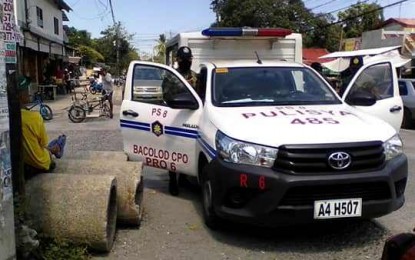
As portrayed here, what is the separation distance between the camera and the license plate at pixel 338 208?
464 centimetres

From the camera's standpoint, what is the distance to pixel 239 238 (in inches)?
209

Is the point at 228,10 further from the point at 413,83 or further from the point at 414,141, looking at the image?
the point at 414,141

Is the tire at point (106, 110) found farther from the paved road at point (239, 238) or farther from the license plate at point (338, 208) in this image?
the license plate at point (338, 208)

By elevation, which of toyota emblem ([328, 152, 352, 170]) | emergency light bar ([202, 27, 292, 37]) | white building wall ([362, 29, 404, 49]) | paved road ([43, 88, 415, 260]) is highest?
white building wall ([362, 29, 404, 49])

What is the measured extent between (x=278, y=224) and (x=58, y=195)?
6.41 ft

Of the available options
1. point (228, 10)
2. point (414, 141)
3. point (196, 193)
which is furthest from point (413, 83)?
point (228, 10)

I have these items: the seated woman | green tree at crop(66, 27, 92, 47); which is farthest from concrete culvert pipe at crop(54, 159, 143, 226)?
green tree at crop(66, 27, 92, 47)

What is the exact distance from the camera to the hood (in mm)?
4730

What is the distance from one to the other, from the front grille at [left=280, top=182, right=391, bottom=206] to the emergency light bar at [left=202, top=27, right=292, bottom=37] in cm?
360

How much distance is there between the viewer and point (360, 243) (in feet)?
16.9

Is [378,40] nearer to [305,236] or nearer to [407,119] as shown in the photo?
[407,119]

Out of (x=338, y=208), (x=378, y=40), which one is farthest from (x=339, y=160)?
(x=378, y=40)

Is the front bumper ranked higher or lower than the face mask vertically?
lower

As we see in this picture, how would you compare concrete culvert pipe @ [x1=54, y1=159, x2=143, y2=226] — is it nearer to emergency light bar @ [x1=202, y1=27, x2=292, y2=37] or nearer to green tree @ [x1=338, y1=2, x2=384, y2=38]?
emergency light bar @ [x1=202, y1=27, x2=292, y2=37]
